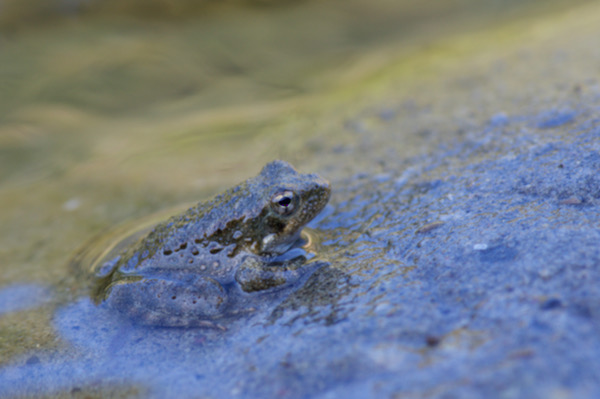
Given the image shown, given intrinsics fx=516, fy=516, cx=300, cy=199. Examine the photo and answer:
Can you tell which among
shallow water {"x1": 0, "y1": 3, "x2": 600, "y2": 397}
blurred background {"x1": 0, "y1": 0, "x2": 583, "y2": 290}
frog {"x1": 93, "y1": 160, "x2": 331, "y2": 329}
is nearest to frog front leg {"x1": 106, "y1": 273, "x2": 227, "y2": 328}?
frog {"x1": 93, "y1": 160, "x2": 331, "y2": 329}

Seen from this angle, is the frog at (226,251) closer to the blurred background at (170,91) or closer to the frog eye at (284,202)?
the frog eye at (284,202)

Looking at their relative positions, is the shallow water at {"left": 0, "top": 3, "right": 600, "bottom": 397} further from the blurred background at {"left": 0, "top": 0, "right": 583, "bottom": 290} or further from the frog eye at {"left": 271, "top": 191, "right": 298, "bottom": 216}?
the frog eye at {"left": 271, "top": 191, "right": 298, "bottom": 216}

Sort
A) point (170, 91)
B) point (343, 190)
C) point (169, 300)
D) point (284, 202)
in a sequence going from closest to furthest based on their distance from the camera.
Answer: point (169, 300) → point (284, 202) → point (343, 190) → point (170, 91)

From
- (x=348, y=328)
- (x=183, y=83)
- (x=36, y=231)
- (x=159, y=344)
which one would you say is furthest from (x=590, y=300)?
(x=183, y=83)

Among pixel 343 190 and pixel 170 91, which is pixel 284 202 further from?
pixel 170 91

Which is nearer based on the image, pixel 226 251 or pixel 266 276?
pixel 266 276

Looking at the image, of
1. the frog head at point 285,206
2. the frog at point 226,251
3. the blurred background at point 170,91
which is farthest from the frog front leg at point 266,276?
the blurred background at point 170,91

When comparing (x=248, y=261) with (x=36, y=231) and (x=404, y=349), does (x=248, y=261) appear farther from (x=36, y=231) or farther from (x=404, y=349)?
(x=36, y=231)

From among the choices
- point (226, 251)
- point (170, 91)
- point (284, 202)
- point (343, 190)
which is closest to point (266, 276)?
point (226, 251)
